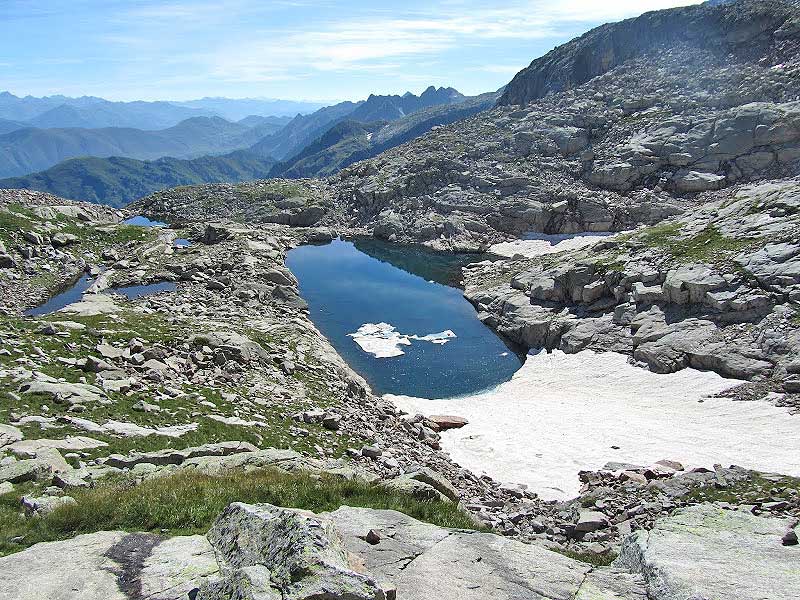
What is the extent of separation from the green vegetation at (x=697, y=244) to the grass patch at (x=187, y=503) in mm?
45778

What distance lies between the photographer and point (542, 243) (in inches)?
3772

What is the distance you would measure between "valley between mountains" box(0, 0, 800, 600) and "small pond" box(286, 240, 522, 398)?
0.50 meters

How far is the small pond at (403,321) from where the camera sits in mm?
53156

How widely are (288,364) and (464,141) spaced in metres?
104

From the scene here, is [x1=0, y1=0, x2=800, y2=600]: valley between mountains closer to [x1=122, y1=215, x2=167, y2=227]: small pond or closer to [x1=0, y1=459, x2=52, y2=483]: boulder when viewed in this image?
[x1=0, y1=459, x2=52, y2=483]: boulder

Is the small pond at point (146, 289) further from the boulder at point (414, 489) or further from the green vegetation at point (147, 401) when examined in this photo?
the boulder at point (414, 489)

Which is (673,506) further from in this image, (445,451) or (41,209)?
(41,209)

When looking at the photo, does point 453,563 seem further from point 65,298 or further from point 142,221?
point 142,221

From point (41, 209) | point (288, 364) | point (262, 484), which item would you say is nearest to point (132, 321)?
point (288, 364)

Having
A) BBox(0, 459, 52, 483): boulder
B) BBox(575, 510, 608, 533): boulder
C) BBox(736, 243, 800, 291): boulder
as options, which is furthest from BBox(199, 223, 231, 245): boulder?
BBox(575, 510, 608, 533): boulder

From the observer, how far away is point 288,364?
42.7m

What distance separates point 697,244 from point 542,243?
38.5m

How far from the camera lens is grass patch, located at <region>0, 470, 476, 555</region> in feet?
47.9

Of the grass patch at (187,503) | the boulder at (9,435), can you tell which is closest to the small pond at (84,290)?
the boulder at (9,435)
